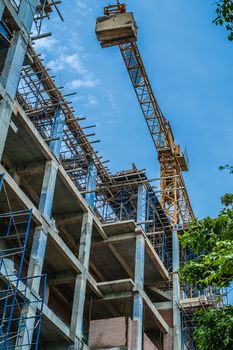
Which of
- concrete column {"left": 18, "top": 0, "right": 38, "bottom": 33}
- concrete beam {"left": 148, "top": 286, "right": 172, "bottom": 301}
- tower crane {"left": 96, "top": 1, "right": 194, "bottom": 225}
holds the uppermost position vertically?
tower crane {"left": 96, "top": 1, "right": 194, "bottom": 225}

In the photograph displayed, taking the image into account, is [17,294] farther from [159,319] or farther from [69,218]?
[159,319]

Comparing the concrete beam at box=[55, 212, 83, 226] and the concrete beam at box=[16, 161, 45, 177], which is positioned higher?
the concrete beam at box=[16, 161, 45, 177]

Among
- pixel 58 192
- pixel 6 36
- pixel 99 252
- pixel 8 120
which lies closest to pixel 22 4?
pixel 6 36

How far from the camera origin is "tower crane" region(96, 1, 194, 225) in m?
36.7

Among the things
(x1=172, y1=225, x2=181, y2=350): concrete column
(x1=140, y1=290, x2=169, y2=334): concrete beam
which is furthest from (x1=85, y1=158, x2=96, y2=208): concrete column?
(x1=140, y1=290, x2=169, y2=334): concrete beam

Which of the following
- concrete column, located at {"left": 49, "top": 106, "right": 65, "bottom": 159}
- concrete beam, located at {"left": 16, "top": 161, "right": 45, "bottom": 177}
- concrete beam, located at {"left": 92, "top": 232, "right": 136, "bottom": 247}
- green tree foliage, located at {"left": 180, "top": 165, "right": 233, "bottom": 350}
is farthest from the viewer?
concrete beam, located at {"left": 92, "top": 232, "right": 136, "bottom": 247}

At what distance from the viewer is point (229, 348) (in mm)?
13016

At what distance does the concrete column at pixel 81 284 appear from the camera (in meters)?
23.7

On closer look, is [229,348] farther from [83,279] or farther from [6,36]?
[6,36]

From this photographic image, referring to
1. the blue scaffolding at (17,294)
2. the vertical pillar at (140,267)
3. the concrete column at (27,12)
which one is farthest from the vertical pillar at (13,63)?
the vertical pillar at (140,267)

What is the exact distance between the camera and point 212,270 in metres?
13.1

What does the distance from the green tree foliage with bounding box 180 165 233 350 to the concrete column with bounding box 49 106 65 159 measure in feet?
38.9

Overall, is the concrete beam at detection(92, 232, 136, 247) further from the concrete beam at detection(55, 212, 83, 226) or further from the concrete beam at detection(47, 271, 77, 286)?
the concrete beam at detection(47, 271, 77, 286)

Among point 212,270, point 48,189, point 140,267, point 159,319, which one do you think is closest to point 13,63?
point 48,189
